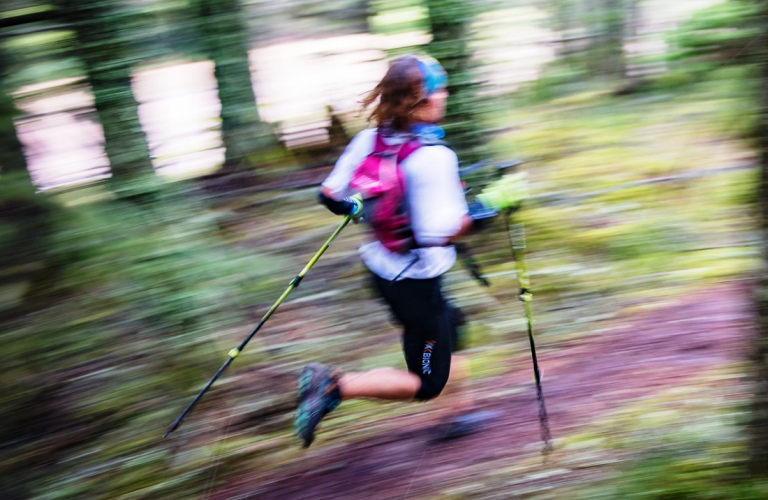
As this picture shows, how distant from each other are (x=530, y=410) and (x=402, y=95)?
209 centimetres

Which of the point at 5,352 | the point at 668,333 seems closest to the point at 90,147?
the point at 5,352

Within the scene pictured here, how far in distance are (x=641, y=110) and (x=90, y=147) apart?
7.65 metres

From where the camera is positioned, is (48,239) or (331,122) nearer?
(48,239)

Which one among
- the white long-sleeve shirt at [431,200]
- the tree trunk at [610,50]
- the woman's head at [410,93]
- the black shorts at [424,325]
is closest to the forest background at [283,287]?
the black shorts at [424,325]

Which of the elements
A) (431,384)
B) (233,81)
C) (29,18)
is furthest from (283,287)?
(29,18)

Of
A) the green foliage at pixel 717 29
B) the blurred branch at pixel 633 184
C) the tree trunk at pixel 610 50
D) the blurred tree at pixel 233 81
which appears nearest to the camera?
the green foliage at pixel 717 29

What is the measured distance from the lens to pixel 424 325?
3.13 meters

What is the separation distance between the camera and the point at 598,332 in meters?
4.71

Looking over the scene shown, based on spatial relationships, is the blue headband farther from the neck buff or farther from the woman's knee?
the woman's knee

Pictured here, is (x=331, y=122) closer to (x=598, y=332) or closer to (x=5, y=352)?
(x=598, y=332)

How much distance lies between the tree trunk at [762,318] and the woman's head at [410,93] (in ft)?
4.15

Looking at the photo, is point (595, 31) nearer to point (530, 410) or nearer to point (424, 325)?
point (530, 410)

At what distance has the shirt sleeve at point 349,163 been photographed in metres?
3.10

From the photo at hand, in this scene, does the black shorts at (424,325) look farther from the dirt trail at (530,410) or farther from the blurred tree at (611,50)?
the blurred tree at (611,50)
